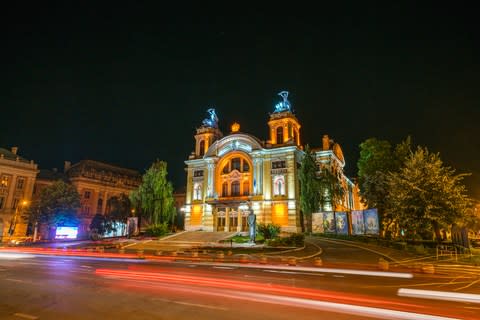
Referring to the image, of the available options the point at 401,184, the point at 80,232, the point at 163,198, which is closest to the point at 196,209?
the point at 163,198

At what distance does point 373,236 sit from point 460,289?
22.8m

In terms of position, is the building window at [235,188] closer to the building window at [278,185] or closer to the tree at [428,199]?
the building window at [278,185]

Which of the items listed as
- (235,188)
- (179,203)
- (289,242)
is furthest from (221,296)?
(179,203)

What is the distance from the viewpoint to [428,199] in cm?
2766

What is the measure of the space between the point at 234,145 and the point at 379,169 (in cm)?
2439

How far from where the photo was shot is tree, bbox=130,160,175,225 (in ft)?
171

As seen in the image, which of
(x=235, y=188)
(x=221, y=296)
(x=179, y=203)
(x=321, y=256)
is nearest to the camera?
(x=221, y=296)

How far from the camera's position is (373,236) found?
109ft

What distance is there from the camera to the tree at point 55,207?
47500 millimetres

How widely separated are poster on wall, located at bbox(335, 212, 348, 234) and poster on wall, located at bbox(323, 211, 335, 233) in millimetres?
518

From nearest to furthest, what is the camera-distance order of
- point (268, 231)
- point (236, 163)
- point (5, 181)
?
point (268, 231), point (236, 163), point (5, 181)

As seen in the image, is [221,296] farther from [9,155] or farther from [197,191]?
[9,155]

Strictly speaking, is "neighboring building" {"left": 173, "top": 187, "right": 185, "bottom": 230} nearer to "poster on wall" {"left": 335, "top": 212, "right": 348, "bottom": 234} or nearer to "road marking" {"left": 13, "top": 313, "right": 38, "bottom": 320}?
"poster on wall" {"left": 335, "top": 212, "right": 348, "bottom": 234}

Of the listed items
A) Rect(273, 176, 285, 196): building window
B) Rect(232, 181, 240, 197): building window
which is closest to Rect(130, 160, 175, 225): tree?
Rect(232, 181, 240, 197): building window
